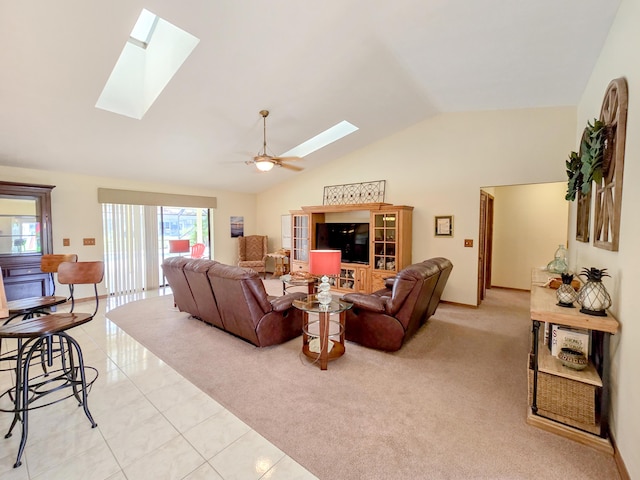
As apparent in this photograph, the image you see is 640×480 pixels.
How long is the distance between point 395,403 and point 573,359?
1.25m

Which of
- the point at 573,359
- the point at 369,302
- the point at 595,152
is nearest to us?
the point at 573,359

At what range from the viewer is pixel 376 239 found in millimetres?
5426

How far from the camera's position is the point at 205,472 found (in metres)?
1.60

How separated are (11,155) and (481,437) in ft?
21.2

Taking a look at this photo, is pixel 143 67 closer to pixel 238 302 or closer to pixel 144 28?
pixel 144 28

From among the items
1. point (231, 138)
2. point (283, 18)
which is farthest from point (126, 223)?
point (283, 18)

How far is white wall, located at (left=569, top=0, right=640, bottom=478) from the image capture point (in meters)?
1.48

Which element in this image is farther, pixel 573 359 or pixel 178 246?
pixel 178 246

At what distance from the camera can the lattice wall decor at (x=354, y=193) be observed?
18.9 ft

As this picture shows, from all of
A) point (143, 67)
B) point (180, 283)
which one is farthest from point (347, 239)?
point (143, 67)

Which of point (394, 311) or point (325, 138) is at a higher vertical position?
point (325, 138)

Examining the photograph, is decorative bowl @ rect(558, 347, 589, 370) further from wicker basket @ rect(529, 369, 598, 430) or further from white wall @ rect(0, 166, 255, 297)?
white wall @ rect(0, 166, 255, 297)

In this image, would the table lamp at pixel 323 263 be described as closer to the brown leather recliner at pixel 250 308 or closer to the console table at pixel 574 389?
the brown leather recliner at pixel 250 308

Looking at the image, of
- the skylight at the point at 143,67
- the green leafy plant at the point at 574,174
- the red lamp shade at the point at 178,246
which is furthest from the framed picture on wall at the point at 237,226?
the green leafy plant at the point at 574,174
